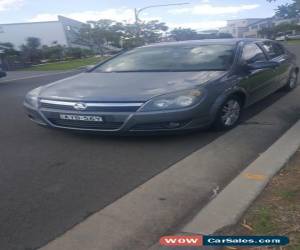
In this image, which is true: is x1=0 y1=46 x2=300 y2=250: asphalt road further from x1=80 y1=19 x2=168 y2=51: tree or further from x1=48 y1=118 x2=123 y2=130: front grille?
x1=80 y1=19 x2=168 y2=51: tree

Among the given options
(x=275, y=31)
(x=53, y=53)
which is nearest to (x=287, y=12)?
(x=275, y=31)

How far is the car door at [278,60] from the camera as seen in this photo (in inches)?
308

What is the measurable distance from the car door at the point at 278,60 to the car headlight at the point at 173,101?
9.85 feet

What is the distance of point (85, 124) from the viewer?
Answer: 17.5 feet

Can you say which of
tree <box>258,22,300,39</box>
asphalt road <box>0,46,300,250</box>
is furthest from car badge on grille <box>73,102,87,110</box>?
tree <box>258,22,300,39</box>

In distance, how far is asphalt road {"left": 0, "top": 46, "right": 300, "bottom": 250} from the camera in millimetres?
3398

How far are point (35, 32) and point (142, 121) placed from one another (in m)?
59.1

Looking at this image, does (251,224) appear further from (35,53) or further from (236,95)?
(35,53)

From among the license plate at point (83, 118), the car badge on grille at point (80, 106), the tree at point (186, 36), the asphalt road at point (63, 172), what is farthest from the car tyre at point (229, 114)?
the tree at point (186, 36)

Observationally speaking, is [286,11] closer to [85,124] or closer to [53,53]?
[53,53]

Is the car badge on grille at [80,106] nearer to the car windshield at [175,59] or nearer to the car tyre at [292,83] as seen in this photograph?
the car windshield at [175,59]

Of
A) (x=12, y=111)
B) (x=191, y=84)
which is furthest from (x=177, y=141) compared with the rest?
(x=12, y=111)

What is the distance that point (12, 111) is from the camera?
8156 millimetres

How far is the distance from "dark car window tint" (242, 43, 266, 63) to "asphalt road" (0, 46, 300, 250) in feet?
3.04
